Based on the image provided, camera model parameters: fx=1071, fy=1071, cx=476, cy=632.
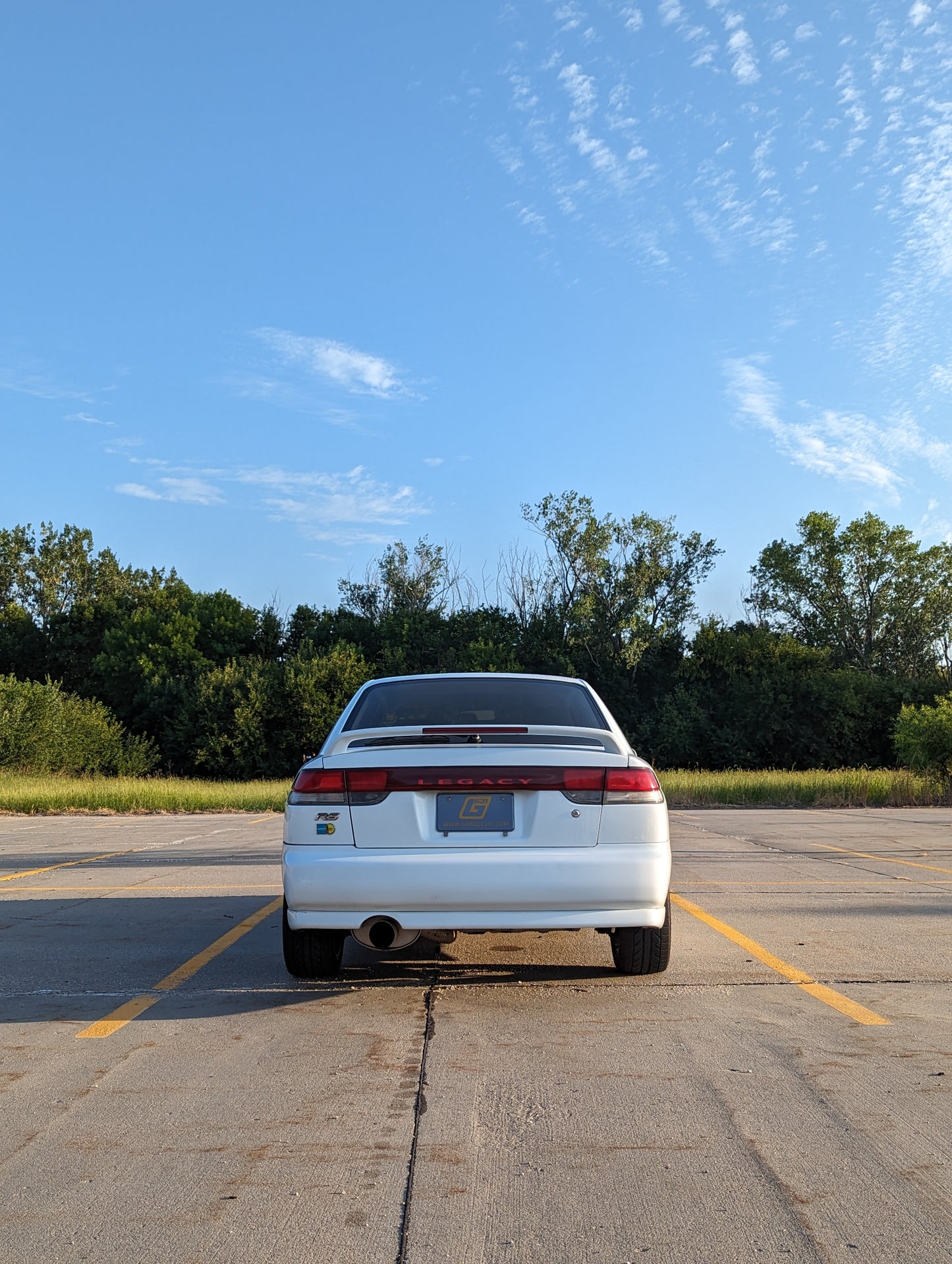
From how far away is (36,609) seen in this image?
7062cm

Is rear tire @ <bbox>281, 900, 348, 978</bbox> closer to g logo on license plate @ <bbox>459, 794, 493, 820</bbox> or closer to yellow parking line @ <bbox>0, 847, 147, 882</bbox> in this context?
g logo on license plate @ <bbox>459, 794, 493, 820</bbox>

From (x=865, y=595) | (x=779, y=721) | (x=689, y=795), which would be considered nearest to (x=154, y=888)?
(x=689, y=795)

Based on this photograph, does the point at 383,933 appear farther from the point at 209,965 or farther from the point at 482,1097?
the point at 209,965

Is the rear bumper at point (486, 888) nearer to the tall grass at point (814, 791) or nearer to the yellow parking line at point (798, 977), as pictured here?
the yellow parking line at point (798, 977)

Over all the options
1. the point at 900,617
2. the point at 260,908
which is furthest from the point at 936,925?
the point at 900,617

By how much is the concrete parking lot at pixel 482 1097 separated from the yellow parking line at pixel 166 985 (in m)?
0.03

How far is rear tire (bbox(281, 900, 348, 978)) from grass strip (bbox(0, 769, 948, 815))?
1975cm

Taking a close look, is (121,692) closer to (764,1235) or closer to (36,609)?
(36,609)

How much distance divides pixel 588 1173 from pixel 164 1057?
6.48 ft

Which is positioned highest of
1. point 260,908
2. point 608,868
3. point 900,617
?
point 900,617

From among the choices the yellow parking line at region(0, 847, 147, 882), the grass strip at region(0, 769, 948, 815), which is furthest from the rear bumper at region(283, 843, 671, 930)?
the grass strip at region(0, 769, 948, 815)

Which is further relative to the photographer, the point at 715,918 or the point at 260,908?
the point at 260,908

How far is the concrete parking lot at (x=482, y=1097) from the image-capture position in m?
2.73

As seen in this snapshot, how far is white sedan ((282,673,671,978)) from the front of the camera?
4.85 m
